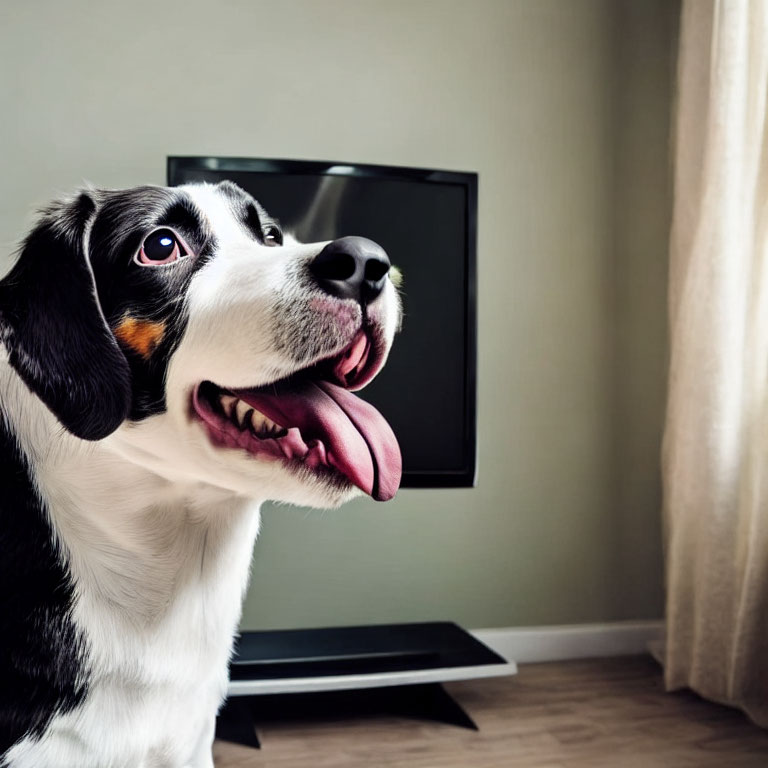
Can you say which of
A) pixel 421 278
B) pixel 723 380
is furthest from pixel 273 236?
pixel 723 380

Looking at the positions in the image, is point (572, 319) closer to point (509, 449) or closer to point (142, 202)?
point (509, 449)

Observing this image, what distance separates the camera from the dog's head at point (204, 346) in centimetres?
71

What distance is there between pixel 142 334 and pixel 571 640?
6.11 ft

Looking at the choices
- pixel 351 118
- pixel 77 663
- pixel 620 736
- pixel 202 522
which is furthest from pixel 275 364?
pixel 351 118

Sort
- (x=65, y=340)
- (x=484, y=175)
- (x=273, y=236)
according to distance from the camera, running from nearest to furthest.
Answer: (x=65, y=340) → (x=273, y=236) → (x=484, y=175)

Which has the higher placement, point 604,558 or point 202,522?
point 202,522

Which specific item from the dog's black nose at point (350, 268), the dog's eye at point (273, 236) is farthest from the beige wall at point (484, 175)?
the dog's black nose at point (350, 268)

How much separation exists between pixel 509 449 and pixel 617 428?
349 mm

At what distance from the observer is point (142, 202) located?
2.63 feet

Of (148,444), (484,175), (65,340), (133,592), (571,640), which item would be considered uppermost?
(484,175)

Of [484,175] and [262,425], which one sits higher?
[484,175]

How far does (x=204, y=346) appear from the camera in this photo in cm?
75

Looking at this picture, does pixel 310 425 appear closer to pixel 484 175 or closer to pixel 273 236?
pixel 273 236

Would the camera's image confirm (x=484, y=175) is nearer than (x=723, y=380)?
No
